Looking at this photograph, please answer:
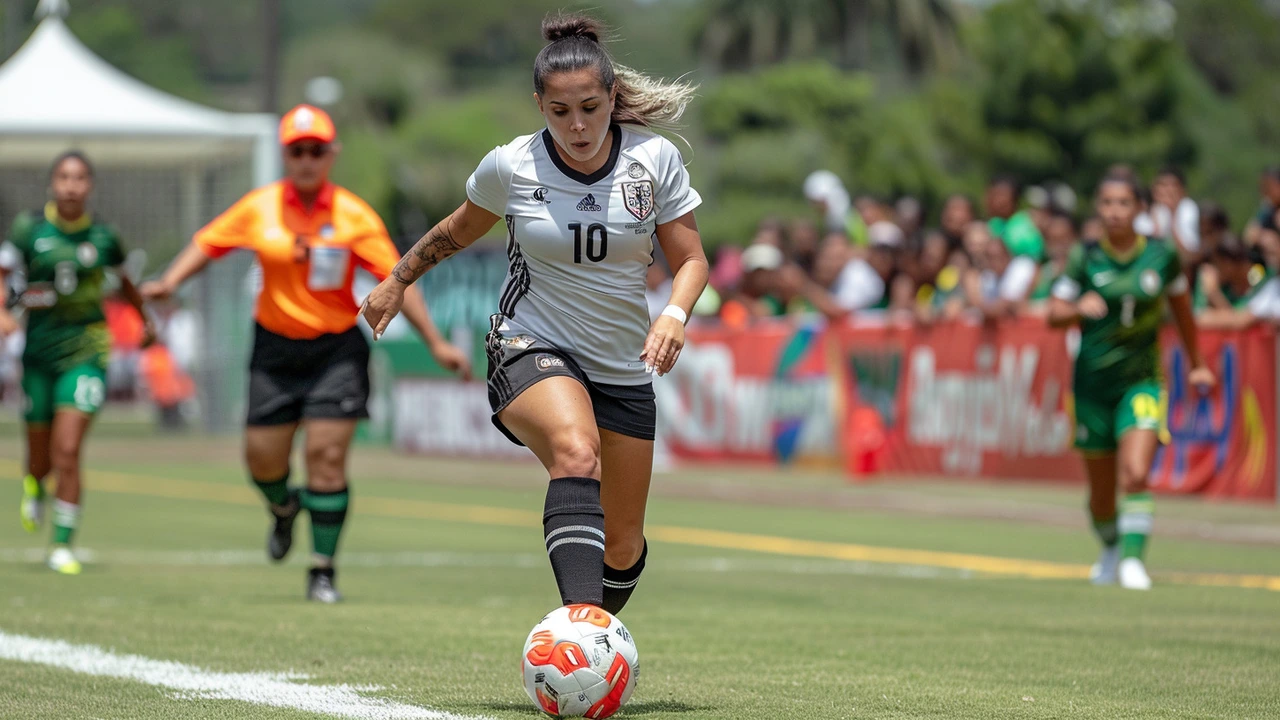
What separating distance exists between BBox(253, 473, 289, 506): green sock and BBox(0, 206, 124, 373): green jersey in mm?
2187

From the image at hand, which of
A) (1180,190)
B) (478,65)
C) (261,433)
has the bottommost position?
(261,433)

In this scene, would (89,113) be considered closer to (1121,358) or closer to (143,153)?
(143,153)

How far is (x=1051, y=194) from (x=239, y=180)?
16779 millimetres

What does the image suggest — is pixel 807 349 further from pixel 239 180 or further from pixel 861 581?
pixel 239 180

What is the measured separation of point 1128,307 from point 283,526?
16.4ft

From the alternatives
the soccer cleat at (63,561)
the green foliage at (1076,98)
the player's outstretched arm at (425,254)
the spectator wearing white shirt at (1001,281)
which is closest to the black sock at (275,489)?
the soccer cleat at (63,561)

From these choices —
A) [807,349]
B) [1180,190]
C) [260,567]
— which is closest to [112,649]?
[260,567]

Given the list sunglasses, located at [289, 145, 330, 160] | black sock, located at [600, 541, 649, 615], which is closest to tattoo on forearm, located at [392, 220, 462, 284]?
black sock, located at [600, 541, 649, 615]

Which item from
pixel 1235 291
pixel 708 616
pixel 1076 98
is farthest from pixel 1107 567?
pixel 1076 98

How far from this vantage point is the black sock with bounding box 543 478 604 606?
6113mm

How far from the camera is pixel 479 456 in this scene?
26094 millimetres

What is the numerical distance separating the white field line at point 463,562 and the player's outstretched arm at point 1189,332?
5.79 ft

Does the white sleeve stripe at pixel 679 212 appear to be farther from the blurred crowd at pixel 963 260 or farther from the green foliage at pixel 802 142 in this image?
the green foliage at pixel 802 142

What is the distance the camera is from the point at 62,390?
11977 mm
